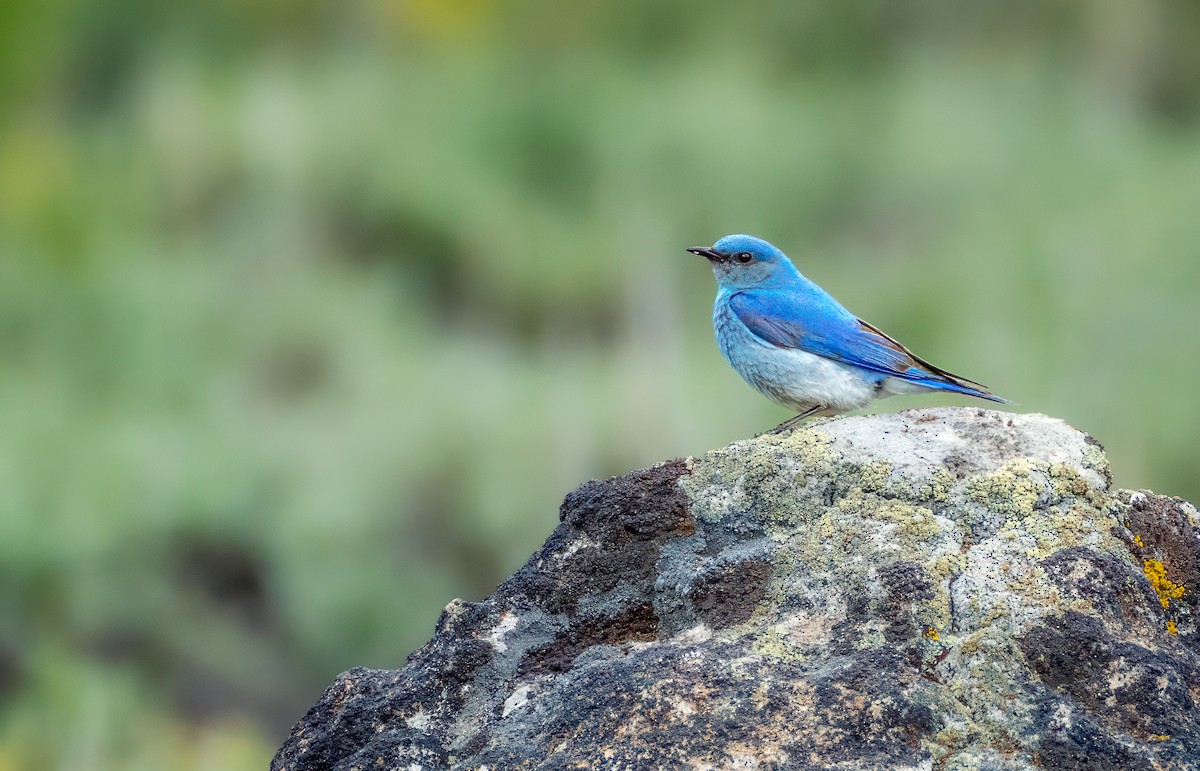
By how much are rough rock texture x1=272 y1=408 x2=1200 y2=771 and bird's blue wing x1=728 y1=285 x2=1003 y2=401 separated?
4.79 feet

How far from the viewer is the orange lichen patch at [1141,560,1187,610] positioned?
3.41m

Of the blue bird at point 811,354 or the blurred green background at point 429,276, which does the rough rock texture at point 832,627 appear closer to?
the blue bird at point 811,354

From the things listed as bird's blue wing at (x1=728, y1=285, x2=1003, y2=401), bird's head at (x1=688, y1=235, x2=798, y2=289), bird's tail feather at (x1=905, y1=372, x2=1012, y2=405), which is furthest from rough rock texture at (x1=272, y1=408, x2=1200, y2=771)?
bird's head at (x1=688, y1=235, x2=798, y2=289)

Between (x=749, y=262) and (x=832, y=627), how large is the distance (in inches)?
118

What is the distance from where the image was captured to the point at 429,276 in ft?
57.6

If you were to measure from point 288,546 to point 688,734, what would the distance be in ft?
37.2

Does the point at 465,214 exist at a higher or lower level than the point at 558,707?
higher

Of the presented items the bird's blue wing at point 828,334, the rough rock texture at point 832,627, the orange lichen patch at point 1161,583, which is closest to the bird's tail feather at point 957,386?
the bird's blue wing at point 828,334

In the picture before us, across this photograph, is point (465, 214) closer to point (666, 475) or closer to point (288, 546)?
point (288, 546)

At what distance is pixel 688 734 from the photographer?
117 inches

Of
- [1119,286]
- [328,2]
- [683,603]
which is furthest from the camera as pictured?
[328,2]

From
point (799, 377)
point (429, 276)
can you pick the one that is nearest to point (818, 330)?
point (799, 377)

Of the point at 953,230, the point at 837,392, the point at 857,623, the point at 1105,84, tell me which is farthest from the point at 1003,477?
the point at 1105,84

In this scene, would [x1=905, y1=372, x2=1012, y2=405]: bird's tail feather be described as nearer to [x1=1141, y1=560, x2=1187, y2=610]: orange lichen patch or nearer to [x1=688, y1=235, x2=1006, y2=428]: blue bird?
[x1=688, y1=235, x2=1006, y2=428]: blue bird
